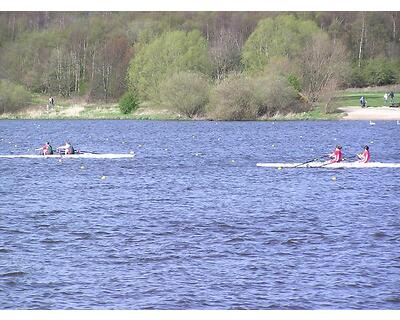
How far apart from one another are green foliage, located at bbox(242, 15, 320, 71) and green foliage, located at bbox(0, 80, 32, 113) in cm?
2025

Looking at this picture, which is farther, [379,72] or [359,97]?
[359,97]

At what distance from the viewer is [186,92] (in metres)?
73.7

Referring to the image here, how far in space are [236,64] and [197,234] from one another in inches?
2318

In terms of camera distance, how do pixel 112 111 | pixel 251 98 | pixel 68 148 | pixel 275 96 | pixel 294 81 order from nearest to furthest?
pixel 68 148 → pixel 251 98 → pixel 275 96 → pixel 294 81 → pixel 112 111

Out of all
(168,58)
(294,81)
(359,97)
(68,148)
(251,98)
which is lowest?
(359,97)

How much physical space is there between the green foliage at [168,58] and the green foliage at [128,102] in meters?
1.27

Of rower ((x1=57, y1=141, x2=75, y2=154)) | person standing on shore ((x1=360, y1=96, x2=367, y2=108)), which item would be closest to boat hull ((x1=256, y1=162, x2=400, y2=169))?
rower ((x1=57, y1=141, x2=75, y2=154))

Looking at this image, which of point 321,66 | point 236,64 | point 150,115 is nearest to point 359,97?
point 321,66

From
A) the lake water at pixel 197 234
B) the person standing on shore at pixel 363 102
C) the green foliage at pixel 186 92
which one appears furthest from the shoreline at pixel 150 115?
the lake water at pixel 197 234

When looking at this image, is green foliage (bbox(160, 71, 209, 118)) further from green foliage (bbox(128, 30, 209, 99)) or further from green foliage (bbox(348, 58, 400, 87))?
green foliage (bbox(348, 58, 400, 87))

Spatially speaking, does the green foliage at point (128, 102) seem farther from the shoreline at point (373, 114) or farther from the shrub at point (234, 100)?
the shoreline at point (373, 114)

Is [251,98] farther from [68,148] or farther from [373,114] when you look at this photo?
[68,148]

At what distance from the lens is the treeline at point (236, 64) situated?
73.4 m
